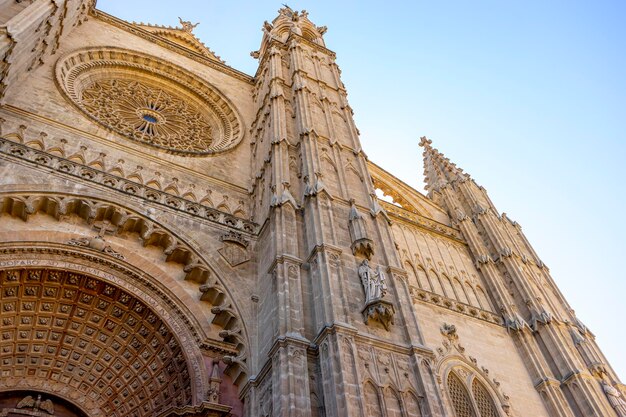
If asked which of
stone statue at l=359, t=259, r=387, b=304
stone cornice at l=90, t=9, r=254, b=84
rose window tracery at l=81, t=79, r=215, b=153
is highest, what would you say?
stone cornice at l=90, t=9, r=254, b=84

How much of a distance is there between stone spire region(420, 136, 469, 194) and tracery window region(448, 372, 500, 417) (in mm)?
9534

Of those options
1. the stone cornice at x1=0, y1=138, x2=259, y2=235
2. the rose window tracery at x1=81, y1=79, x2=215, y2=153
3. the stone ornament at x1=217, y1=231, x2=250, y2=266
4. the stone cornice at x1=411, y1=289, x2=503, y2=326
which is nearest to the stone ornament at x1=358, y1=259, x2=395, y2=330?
the stone ornament at x1=217, y1=231, x2=250, y2=266

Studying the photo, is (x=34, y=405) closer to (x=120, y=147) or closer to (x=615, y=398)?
(x=120, y=147)

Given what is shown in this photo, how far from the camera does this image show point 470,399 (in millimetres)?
11344

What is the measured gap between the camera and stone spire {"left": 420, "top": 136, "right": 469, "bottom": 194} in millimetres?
20453

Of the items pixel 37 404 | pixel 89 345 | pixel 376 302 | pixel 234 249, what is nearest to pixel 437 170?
pixel 234 249

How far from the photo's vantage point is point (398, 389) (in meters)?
8.38

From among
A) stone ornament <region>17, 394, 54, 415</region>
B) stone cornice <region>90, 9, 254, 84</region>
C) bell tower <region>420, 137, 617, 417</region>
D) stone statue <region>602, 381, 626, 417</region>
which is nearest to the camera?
stone ornament <region>17, 394, 54, 415</region>

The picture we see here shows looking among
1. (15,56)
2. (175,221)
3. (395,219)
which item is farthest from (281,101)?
(15,56)

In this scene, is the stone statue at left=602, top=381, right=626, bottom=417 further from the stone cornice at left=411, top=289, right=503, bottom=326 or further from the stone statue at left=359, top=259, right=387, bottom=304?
the stone statue at left=359, top=259, right=387, bottom=304

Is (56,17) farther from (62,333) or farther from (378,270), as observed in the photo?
(378,270)

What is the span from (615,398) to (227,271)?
889cm

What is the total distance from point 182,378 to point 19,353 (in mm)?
2749

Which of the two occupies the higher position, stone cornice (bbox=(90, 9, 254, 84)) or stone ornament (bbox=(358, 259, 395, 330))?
stone cornice (bbox=(90, 9, 254, 84))
